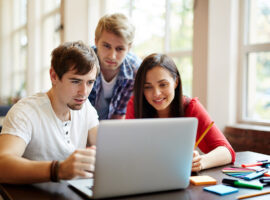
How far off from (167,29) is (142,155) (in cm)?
243

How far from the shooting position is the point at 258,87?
8.31 feet

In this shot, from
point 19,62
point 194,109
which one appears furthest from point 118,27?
point 19,62

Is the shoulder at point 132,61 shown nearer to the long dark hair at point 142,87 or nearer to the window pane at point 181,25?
the long dark hair at point 142,87

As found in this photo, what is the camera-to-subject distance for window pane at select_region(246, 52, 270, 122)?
2.46 metres

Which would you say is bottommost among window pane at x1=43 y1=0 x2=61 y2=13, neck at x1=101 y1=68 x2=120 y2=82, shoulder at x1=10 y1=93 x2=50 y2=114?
shoulder at x1=10 y1=93 x2=50 y2=114

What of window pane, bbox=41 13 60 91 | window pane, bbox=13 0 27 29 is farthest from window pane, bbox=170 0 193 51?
window pane, bbox=13 0 27 29

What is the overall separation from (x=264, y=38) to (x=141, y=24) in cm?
150

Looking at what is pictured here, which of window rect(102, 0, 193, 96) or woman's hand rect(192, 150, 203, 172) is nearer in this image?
woman's hand rect(192, 150, 203, 172)

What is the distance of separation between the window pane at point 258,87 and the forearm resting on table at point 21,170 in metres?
1.92

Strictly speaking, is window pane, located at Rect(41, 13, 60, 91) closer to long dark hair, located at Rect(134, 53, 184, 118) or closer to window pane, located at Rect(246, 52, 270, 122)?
window pane, located at Rect(246, 52, 270, 122)

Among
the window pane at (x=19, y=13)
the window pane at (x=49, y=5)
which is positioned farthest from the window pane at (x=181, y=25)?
the window pane at (x=19, y=13)

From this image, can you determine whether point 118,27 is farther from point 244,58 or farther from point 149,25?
point 149,25

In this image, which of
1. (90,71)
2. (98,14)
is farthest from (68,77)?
(98,14)

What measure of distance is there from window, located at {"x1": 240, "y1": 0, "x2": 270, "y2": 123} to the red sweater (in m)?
0.99
